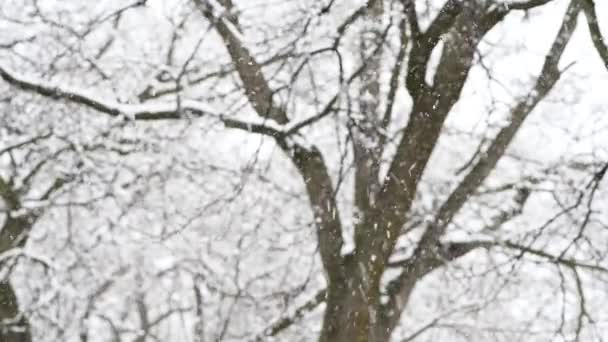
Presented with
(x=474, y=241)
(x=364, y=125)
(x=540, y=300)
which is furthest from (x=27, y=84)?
(x=540, y=300)

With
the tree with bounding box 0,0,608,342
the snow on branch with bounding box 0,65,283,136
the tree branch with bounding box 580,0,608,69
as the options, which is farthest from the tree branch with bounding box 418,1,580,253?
the snow on branch with bounding box 0,65,283,136

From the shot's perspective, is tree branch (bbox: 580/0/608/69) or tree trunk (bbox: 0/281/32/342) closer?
tree branch (bbox: 580/0/608/69)

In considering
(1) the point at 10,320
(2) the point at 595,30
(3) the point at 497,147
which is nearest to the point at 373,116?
(3) the point at 497,147

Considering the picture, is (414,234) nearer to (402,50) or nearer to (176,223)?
(176,223)

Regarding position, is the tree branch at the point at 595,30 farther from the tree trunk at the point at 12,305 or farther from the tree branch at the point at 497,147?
the tree trunk at the point at 12,305

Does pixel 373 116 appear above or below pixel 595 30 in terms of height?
below

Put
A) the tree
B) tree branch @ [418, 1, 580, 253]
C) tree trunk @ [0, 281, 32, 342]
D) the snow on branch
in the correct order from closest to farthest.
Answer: the tree → the snow on branch → tree branch @ [418, 1, 580, 253] → tree trunk @ [0, 281, 32, 342]

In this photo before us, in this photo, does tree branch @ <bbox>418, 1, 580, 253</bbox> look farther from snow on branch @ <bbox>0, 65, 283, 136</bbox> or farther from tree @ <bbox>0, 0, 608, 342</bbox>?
snow on branch @ <bbox>0, 65, 283, 136</bbox>

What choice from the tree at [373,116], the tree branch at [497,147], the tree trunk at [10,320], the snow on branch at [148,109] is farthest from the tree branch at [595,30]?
the tree trunk at [10,320]

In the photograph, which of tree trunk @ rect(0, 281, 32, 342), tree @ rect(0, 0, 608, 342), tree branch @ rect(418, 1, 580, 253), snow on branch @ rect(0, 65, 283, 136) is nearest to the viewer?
tree @ rect(0, 0, 608, 342)

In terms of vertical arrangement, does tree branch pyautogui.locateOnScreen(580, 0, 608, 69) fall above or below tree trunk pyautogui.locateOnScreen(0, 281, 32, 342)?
above

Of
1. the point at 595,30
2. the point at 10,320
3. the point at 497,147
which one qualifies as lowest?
the point at 10,320

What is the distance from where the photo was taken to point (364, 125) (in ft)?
18.5

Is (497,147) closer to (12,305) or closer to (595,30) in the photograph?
(595,30)
